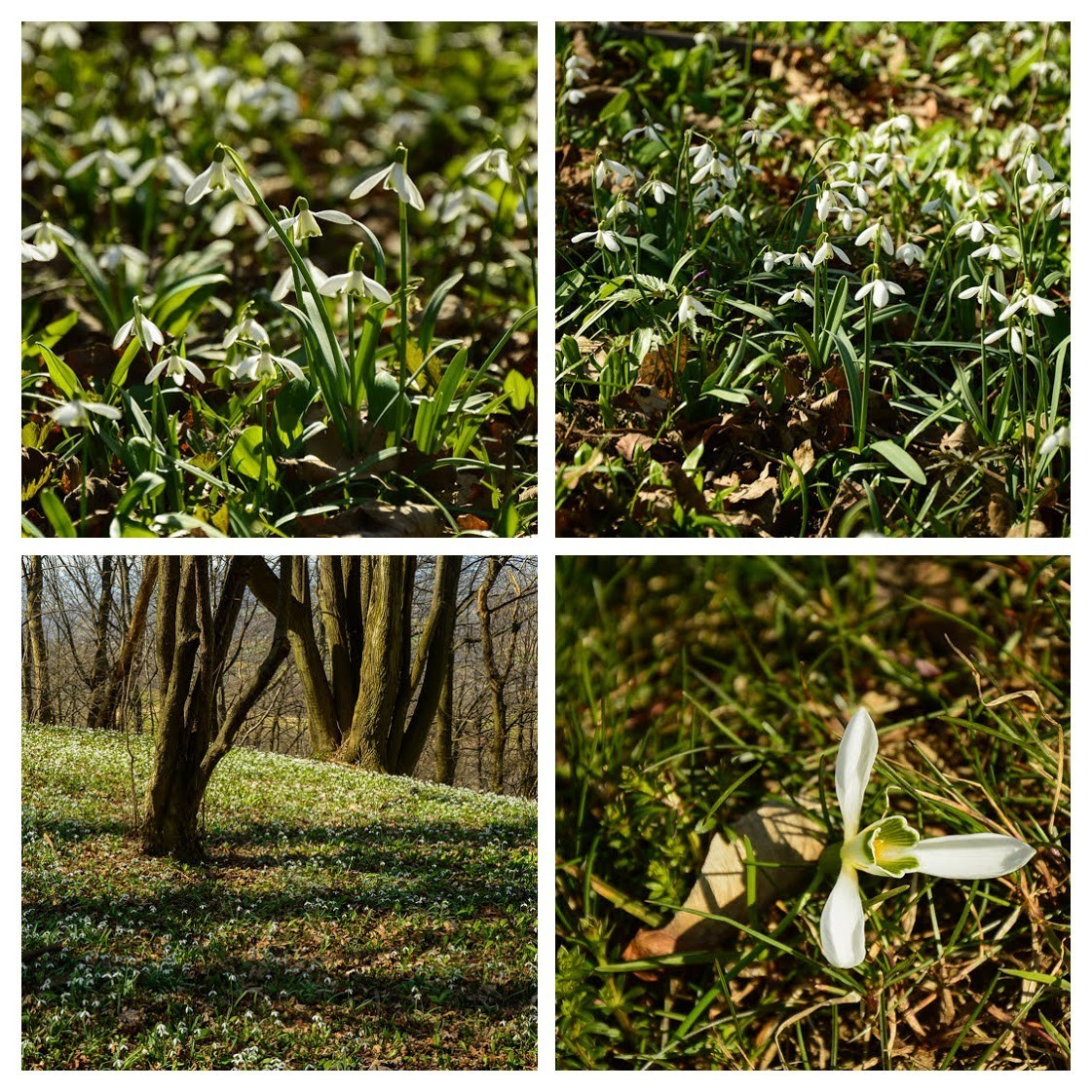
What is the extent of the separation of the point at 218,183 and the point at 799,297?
676 millimetres

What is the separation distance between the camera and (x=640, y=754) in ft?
4.17

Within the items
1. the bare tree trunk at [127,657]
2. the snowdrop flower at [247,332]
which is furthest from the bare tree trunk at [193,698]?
the snowdrop flower at [247,332]

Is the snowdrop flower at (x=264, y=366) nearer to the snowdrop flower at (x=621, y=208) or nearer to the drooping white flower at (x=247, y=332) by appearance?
the drooping white flower at (x=247, y=332)

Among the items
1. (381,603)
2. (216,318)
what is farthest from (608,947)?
(216,318)

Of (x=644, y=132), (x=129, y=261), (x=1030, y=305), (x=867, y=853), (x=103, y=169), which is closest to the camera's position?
(x=867, y=853)

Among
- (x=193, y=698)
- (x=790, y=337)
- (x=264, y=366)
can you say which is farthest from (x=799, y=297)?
(x=193, y=698)

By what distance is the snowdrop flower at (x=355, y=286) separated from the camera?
1037mm

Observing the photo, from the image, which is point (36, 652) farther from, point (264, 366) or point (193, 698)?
point (264, 366)

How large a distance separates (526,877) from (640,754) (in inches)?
10.4

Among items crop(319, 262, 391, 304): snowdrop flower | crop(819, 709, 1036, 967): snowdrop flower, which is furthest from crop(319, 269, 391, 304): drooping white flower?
crop(819, 709, 1036, 967): snowdrop flower

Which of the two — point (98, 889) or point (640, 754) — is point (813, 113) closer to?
point (640, 754)

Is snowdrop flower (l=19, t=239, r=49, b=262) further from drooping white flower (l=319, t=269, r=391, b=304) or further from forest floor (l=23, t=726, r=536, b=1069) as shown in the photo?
forest floor (l=23, t=726, r=536, b=1069)

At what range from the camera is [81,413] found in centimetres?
104

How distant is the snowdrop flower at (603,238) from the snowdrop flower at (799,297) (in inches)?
8.3
